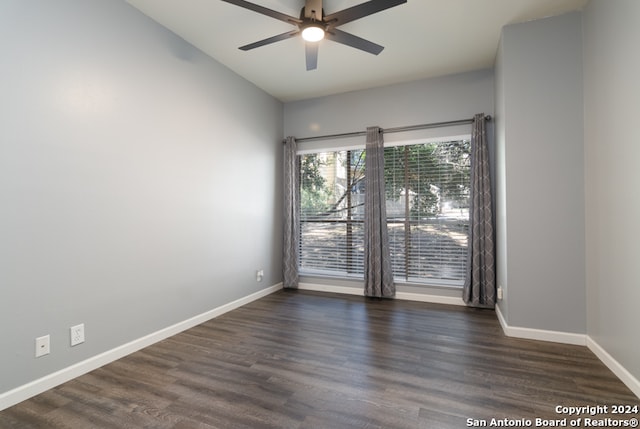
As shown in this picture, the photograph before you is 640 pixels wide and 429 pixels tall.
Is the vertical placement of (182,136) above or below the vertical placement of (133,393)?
above

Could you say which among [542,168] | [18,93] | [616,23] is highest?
[616,23]

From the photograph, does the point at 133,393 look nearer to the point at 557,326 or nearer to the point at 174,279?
the point at 174,279

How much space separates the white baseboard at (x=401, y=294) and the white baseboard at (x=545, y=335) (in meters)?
0.97

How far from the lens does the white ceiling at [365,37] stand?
2551mm

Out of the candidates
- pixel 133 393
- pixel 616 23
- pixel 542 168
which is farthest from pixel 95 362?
pixel 616 23

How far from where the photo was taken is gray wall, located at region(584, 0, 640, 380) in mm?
1892

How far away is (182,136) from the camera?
9.81 ft

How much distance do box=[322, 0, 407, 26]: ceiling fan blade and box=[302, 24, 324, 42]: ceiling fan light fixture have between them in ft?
0.30

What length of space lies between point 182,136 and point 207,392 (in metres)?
2.25

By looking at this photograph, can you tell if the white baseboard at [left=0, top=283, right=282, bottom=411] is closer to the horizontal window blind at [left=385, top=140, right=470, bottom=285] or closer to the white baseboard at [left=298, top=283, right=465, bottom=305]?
the white baseboard at [left=298, top=283, right=465, bottom=305]

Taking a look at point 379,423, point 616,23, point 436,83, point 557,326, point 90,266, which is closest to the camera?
point 379,423

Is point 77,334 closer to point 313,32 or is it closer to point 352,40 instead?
point 313,32


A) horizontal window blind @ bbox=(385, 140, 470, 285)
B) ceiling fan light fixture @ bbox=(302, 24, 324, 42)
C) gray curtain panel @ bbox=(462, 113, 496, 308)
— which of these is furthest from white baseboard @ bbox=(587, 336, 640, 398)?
ceiling fan light fixture @ bbox=(302, 24, 324, 42)

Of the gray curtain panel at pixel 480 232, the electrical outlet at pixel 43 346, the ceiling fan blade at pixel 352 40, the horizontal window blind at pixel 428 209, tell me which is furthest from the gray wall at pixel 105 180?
the gray curtain panel at pixel 480 232
